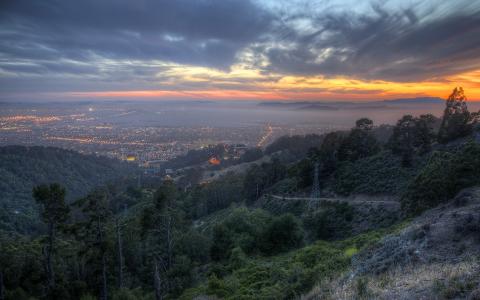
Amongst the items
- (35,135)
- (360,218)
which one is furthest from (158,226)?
(35,135)

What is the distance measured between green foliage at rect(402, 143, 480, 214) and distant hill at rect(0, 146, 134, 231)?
55.1 metres

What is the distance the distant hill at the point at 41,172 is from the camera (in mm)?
59219

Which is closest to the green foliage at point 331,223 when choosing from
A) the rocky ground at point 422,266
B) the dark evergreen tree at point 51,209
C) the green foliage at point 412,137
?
the green foliage at point 412,137

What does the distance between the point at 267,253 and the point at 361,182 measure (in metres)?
13.6

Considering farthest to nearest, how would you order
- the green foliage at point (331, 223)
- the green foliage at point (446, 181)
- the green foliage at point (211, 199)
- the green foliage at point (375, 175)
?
the green foliage at point (211, 199), the green foliage at point (375, 175), the green foliage at point (331, 223), the green foliage at point (446, 181)

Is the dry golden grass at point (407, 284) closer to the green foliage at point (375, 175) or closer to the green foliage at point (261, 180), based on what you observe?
the green foliage at point (375, 175)

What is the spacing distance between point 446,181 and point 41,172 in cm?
8590

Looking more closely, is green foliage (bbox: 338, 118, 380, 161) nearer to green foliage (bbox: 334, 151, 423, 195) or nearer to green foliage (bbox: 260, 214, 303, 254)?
green foliage (bbox: 334, 151, 423, 195)

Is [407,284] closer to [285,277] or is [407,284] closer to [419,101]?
[285,277]

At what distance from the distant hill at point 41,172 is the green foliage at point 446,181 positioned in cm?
5506

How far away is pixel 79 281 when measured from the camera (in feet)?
52.6

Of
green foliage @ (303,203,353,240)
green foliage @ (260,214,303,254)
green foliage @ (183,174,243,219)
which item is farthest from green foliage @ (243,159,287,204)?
green foliage @ (260,214,303,254)

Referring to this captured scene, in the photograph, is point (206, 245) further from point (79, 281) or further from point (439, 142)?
point (439, 142)

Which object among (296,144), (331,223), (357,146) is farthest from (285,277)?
(296,144)
